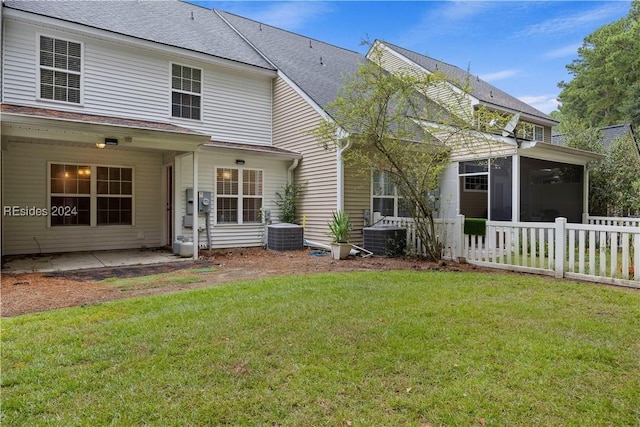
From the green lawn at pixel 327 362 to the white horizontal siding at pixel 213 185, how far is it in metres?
5.24

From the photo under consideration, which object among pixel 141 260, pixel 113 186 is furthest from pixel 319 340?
pixel 113 186

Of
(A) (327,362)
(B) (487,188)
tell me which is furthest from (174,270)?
(B) (487,188)

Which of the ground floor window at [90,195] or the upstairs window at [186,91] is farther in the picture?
the upstairs window at [186,91]

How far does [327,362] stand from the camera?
2885 millimetres

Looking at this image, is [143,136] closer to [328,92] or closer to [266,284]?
[266,284]

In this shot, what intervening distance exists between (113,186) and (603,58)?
37786 millimetres

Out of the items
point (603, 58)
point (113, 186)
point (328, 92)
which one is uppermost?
point (603, 58)

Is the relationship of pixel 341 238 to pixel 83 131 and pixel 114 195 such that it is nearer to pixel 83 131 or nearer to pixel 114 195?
pixel 83 131

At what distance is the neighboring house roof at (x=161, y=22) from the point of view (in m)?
9.14

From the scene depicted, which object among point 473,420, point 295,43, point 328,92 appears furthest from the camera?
point 295,43

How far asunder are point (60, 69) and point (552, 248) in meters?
11.3

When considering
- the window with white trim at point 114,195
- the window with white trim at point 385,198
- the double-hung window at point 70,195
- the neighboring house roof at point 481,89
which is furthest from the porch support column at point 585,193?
the double-hung window at point 70,195

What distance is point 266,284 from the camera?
551cm

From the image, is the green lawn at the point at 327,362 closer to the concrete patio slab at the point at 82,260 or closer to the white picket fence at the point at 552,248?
the white picket fence at the point at 552,248
